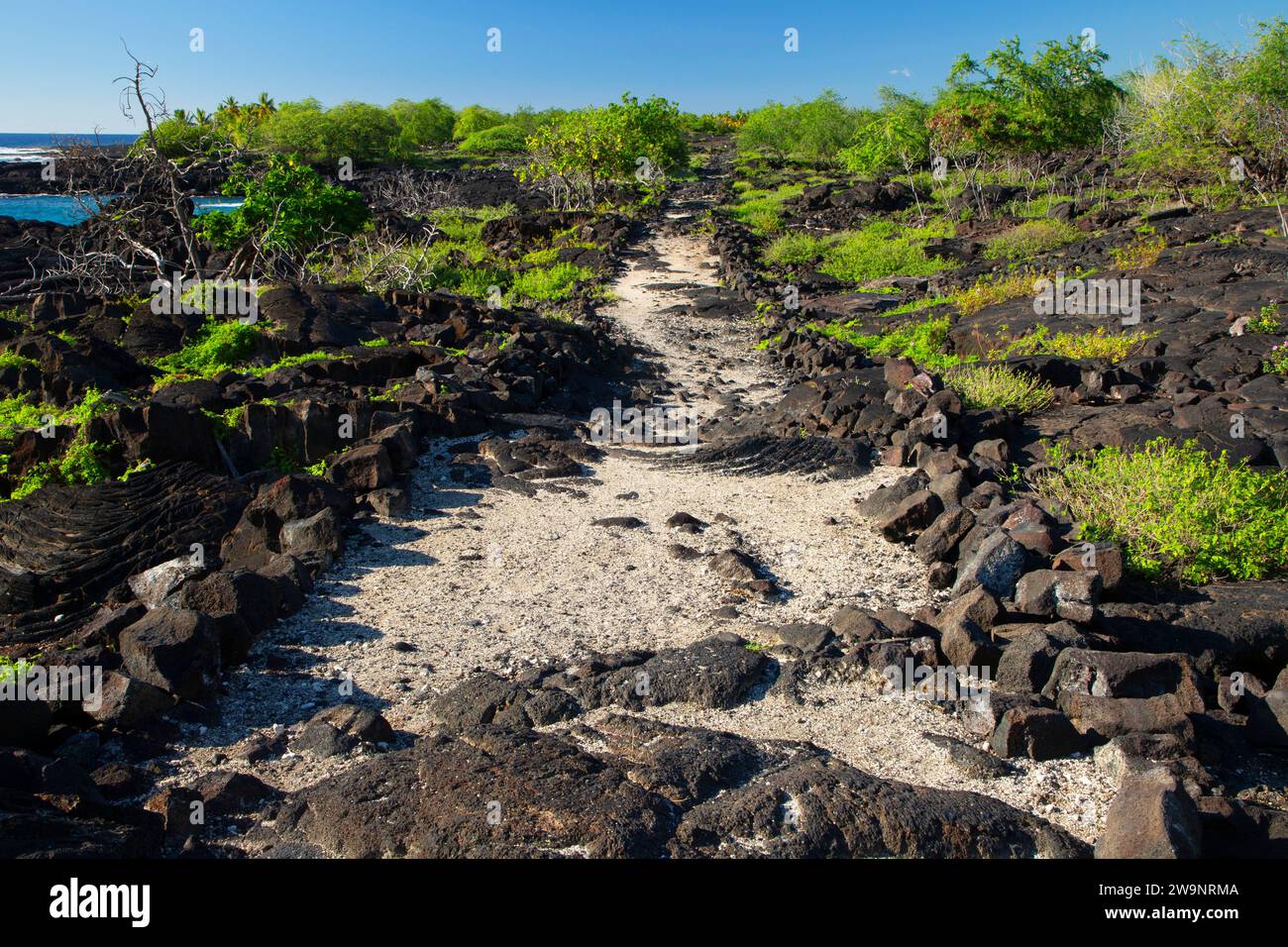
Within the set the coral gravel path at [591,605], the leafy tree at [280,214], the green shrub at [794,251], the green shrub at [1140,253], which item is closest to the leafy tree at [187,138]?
the leafy tree at [280,214]

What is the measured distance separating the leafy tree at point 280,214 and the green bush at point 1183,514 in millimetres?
14948

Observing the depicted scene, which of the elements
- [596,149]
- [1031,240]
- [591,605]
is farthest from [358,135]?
[591,605]

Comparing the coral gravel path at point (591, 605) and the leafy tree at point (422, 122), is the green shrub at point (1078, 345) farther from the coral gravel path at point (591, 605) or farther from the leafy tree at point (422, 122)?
the leafy tree at point (422, 122)

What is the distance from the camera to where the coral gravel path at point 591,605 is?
4820mm

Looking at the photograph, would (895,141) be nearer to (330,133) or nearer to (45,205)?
(330,133)

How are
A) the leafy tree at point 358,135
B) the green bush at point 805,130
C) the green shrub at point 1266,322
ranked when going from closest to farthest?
the green shrub at point 1266,322, the green bush at point 805,130, the leafy tree at point 358,135

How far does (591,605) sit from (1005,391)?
638 centimetres

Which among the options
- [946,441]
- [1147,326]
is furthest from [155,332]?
[1147,326]

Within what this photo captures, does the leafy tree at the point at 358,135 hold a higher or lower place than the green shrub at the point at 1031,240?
higher

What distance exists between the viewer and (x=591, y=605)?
663 centimetres

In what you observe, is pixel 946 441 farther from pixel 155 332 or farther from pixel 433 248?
pixel 433 248

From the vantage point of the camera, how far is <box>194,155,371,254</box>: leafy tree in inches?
692

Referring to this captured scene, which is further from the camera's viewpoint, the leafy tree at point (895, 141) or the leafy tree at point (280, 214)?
the leafy tree at point (895, 141)

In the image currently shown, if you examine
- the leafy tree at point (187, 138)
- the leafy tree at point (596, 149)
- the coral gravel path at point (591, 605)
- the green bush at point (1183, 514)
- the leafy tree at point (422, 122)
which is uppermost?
the leafy tree at point (422, 122)
